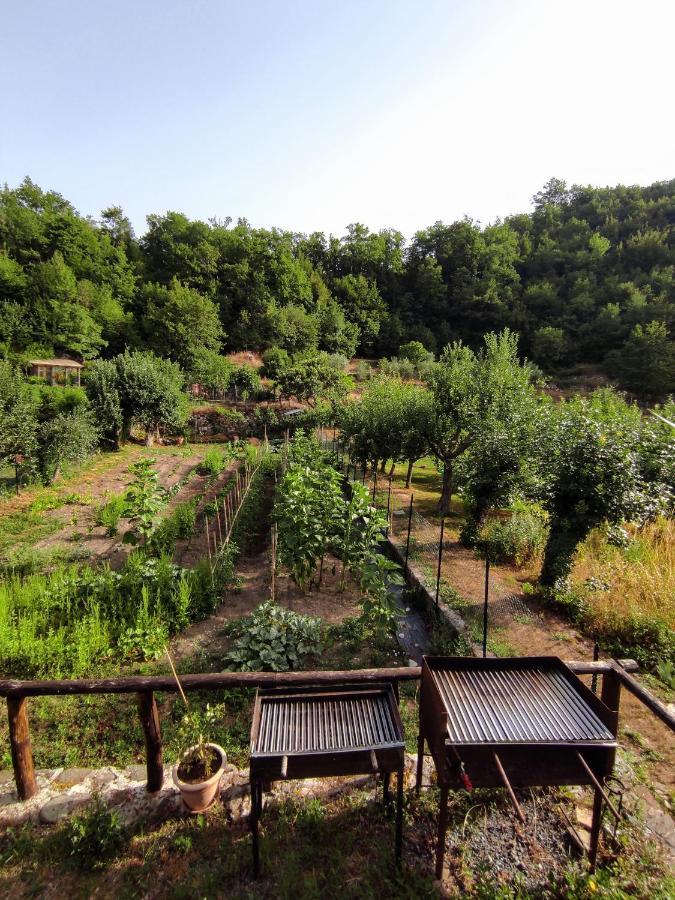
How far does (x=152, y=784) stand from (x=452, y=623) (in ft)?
12.7

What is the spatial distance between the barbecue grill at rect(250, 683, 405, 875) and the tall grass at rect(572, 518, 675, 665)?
4011 millimetres

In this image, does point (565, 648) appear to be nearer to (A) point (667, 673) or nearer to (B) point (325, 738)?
(A) point (667, 673)

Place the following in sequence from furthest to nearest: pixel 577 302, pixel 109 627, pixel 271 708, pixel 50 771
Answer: pixel 577 302 < pixel 109 627 < pixel 50 771 < pixel 271 708

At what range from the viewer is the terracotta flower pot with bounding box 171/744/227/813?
103 inches

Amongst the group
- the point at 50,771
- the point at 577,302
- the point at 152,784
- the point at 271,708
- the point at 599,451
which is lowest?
the point at 50,771

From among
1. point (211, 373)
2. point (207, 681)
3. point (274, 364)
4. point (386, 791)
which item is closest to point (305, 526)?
point (207, 681)

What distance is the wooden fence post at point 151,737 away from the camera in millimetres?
2717

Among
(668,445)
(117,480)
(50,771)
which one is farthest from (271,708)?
(117,480)

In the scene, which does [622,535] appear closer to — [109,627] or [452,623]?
[452,623]

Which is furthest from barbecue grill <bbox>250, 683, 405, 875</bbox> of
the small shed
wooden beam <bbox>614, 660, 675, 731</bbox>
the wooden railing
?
the small shed

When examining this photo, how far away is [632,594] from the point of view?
5441 mm

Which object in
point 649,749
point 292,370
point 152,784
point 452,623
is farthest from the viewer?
point 292,370

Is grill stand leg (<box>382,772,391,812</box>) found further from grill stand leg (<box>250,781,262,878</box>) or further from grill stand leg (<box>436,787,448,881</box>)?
grill stand leg (<box>250,781,262,878</box>)

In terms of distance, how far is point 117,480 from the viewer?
1313cm
